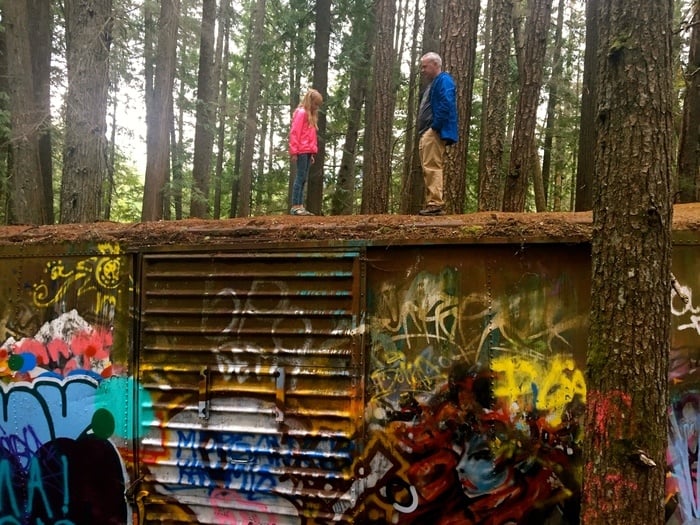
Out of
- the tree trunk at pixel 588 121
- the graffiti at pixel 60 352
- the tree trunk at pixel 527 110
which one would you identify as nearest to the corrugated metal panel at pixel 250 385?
the graffiti at pixel 60 352

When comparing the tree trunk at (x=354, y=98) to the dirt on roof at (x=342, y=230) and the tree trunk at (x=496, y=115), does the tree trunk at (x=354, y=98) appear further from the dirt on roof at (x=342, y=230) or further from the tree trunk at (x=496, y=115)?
the dirt on roof at (x=342, y=230)

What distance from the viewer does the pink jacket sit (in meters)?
7.08

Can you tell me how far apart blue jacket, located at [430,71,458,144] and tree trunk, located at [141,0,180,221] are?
28.2ft

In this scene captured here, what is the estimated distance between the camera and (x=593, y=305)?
2.86 metres

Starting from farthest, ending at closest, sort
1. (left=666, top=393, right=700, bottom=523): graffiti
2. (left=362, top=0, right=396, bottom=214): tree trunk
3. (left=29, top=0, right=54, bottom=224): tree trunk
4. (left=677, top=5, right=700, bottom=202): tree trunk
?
(left=29, top=0, right=54, bottom=224): tree trunk → (left=362, top=0, right=396, bottom=214): tree trunk → (left=677, top=5, right=700, bottom=202): tree trunk → (left=666, top=393, right=700, bottom=523): graffiti

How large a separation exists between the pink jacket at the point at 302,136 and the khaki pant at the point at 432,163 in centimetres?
168

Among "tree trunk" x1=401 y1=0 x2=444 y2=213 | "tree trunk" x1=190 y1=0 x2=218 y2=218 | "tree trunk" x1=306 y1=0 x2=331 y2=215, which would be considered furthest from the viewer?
"tree trunk" x1=190 y1=0 x2=218 y2=218

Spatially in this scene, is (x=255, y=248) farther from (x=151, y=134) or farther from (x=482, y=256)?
(x=151, y=134)

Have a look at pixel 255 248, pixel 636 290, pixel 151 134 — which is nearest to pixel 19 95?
pixel 151 134

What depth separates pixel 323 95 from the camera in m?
12.4

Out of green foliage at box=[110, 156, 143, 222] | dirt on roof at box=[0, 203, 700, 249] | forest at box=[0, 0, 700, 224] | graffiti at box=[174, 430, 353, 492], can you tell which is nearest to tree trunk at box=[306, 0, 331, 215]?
forest at box=[0, 0, 700, 224]

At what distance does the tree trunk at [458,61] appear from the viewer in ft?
24.7

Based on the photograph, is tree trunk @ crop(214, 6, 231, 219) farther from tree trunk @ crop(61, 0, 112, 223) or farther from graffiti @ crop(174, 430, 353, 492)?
graffiti @ crop(174, 430, 353, 492)

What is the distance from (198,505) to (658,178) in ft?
14.5
